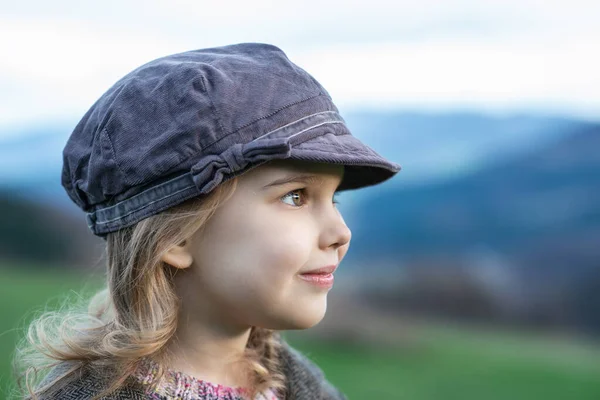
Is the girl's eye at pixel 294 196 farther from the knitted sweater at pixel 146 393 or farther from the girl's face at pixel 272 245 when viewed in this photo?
the knitted sweater at pixel 146 393

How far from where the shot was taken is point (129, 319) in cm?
186

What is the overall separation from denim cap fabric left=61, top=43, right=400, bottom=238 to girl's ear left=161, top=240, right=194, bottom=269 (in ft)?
0.37

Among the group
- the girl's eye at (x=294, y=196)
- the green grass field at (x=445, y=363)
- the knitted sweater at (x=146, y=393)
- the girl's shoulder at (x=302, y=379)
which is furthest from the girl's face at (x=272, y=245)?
the green grass field at (x=445, y=363)

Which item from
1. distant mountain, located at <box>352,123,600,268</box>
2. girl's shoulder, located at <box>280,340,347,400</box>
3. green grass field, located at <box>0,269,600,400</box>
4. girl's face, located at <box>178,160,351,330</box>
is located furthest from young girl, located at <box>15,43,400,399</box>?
distant mountain, located at <box>352,123,600,268</box>

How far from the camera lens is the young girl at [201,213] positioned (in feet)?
5.52

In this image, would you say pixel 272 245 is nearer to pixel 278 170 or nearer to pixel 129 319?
pixel 278 170

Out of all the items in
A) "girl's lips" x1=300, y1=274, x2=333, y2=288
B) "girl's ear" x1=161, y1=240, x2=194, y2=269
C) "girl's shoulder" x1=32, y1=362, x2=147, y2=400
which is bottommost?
"girl's shoulder" x1=32, y1=362, x2=147, y2=400

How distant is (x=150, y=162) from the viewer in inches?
66.2

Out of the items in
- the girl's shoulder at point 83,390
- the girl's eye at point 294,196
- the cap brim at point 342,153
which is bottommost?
the girl's shoulder at point 83,390

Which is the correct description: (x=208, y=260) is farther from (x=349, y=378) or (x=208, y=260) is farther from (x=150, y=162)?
(x=349, y=378)

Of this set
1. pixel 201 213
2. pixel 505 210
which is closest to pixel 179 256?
pixel 201 213

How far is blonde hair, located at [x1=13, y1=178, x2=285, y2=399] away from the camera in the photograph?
174cm

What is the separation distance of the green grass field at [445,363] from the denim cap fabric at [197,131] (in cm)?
269

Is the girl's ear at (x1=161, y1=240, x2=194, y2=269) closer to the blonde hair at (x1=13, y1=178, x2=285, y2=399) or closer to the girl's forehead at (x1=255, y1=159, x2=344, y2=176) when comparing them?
the blonde hair at (x1=13, y1=178, x2=285, y2=399)
